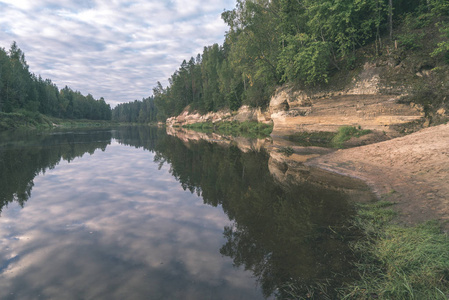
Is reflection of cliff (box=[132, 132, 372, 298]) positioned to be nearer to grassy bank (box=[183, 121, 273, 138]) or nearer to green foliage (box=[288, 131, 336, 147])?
green foliage (box=[288, 131, 336, 147])

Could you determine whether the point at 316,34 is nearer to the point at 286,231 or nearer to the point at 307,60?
the point at 307,60

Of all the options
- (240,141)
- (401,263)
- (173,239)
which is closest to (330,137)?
(240,141)

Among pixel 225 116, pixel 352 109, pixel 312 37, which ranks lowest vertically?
pixel 352 109

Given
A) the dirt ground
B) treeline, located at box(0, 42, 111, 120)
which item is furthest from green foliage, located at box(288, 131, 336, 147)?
treeline, located at box(0, 42, 111, 120)

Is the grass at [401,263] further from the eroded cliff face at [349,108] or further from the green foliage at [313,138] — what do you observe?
the green foliage at [313,138]

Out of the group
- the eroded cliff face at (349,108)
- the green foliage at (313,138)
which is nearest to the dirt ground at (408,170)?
the eroded cliff face at (349,108)

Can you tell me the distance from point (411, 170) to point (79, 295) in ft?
40.9

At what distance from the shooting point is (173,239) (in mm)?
5973

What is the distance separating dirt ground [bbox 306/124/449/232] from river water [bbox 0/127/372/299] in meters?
1.57

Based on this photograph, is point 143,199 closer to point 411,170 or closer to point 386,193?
point 386,193

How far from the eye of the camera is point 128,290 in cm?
407

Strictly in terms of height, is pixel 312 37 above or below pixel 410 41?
above

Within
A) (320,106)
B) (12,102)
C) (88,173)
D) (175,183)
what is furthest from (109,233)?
(12,102)

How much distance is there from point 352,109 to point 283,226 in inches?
745
